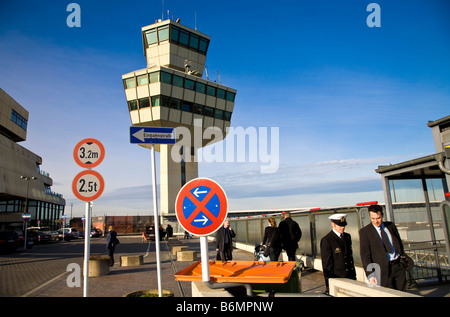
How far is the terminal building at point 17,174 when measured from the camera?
5438 cm

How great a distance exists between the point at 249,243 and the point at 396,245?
15.0 meters

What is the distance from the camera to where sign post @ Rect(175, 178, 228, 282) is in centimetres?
388

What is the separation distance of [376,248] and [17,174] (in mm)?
67556

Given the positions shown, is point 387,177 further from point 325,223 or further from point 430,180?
point 325,223

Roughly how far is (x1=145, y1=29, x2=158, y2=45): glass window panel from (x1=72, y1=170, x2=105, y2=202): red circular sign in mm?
44665

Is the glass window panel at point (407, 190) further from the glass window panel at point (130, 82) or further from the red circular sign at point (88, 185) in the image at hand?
the glass window panel at point (130, 82)

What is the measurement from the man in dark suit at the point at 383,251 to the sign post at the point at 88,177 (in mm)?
4698

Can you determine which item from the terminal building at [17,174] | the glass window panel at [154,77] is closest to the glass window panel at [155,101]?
the glass window panel at [154,77]

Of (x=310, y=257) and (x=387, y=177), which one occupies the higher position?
(x=387, y=177)

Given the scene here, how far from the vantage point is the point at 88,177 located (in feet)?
19.1

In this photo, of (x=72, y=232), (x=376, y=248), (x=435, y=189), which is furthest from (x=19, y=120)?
(x=376, y=248)
